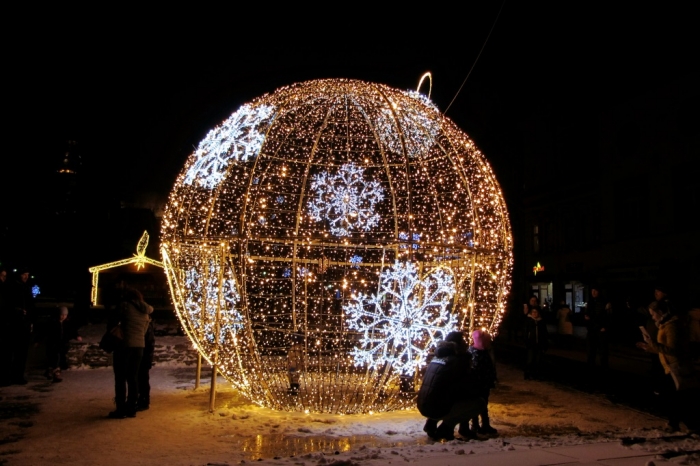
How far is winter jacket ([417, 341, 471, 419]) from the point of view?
6.52 m

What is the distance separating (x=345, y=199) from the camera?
7.77 metres

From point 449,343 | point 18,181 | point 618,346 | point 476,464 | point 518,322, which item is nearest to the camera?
point 476,464

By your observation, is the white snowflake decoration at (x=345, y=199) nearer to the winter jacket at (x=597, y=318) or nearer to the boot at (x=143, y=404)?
the boot at (x=143, y=404)

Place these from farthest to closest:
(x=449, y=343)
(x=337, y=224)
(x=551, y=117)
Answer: (x=551, y=117) < (x=337, y=224) < (x=449, y=343)

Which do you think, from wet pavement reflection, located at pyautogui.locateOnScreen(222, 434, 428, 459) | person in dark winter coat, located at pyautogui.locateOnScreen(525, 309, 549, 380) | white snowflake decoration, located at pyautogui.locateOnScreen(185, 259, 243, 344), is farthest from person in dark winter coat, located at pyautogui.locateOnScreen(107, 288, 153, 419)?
person in dark winter coat, located at pyautogui.locateOnScreen(525, 309, 549, 380)

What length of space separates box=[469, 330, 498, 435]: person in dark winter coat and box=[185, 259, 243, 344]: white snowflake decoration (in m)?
2.88

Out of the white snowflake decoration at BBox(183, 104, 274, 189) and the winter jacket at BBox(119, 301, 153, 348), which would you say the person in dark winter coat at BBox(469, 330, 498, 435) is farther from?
the winter jacket at BBox(119, 301, 153, 348)

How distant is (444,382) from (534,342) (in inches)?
246

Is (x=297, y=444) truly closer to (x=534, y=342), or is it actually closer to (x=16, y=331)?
(x=16, y=331)

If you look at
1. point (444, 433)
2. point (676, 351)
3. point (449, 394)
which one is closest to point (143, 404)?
point (444, 433)

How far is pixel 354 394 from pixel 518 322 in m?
17.8

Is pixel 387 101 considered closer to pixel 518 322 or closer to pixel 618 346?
pixel 618 346

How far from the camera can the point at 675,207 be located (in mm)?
23047

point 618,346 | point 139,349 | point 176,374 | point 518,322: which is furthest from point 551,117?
point 139,349
